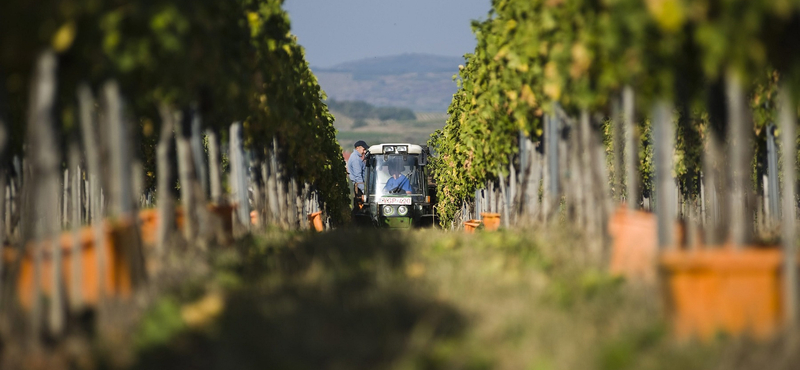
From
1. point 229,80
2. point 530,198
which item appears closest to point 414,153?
point 530,198

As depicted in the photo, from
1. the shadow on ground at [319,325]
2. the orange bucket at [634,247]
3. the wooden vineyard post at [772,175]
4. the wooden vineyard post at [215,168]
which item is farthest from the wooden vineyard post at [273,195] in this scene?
the orange bucket at [634,247]

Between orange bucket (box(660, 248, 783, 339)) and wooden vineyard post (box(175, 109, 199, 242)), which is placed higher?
wooden vineyard post (box(175, 109, 199, 242))

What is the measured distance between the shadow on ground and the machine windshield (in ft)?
62.2

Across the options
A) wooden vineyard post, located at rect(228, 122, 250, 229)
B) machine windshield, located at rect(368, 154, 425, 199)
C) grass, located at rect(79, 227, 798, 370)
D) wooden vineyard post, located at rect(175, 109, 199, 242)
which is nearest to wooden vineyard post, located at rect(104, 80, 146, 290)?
grass, located at rect(79, 227, 798, 370)

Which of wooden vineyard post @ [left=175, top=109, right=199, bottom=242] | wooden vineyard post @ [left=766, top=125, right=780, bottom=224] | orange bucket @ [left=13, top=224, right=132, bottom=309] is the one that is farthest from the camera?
wooden vineyard post @ [left=766, top=125, right=780, bottom=224]

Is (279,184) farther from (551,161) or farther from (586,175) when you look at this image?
(586,175)

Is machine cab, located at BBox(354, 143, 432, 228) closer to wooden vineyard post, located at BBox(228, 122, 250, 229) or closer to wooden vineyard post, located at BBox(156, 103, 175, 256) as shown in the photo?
wooden vineyard post, located at BBox(228, 122, 250, 229)

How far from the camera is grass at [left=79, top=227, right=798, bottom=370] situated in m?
4.44

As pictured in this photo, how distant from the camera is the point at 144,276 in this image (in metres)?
6.34

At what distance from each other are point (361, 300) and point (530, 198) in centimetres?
664

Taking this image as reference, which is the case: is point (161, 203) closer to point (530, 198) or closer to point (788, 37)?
point (788, 37)

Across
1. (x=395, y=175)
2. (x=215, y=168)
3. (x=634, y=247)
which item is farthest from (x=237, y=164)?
(x=395, y=175)

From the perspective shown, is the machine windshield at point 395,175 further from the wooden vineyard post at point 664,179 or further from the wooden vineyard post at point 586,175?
the wooden vineyard post at point 664,179

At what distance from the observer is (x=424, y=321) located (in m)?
5.21
